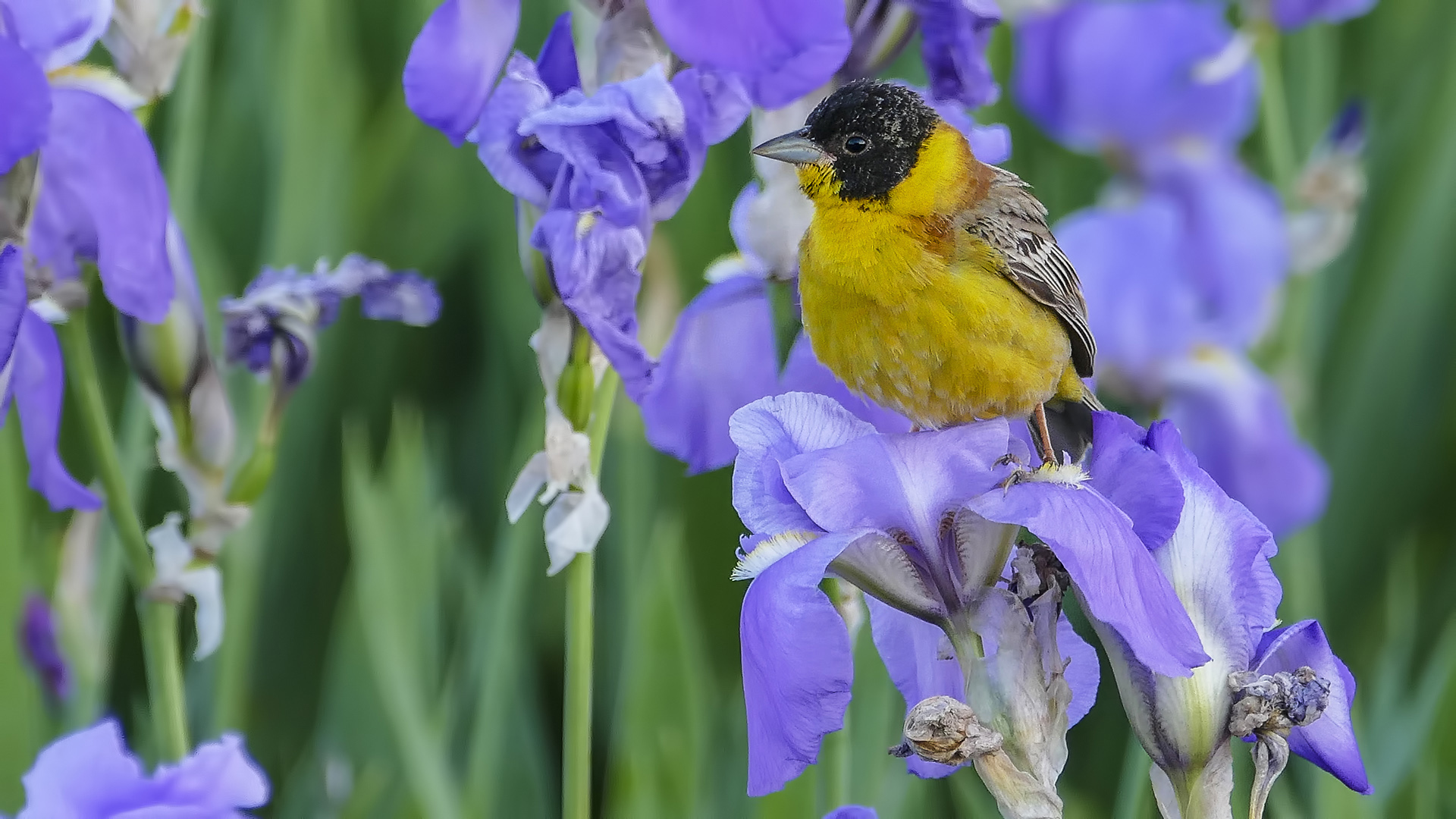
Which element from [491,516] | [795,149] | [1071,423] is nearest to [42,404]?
[795,149]

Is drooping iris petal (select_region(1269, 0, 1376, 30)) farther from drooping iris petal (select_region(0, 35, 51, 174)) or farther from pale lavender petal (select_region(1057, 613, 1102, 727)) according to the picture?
drooping iris petal (select_region(0, 35, 51, 174))

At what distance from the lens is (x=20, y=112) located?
1.88 ft

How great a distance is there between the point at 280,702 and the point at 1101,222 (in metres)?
0.89

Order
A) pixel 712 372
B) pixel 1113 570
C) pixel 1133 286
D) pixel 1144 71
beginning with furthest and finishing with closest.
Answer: pixel 1144 71
pixel 1133 286
pixel 712 372
pixel 1113 570

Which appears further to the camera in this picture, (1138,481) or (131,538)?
(131,538)

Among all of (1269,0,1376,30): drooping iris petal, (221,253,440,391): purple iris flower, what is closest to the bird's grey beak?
(221,253,440,391): purple iris flower

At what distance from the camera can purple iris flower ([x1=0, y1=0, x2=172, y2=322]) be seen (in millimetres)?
651

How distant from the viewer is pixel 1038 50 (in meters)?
1.49

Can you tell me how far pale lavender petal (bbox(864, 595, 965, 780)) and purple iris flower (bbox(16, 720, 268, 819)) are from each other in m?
0.24

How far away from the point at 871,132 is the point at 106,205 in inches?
14.0

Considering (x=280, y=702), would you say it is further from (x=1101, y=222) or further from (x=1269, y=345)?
(x=1269, y=345)

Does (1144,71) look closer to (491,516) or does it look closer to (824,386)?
(491,516)

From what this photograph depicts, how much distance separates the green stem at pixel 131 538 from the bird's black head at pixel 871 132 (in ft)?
1.15

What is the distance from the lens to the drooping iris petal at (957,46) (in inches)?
27.3
